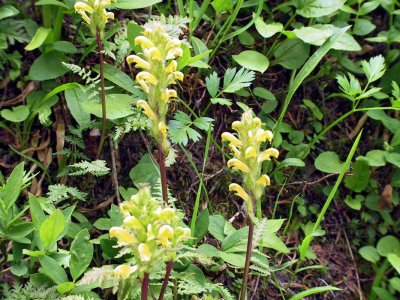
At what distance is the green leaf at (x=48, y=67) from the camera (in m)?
2.59

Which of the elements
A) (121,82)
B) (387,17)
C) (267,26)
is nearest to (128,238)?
(121,82)

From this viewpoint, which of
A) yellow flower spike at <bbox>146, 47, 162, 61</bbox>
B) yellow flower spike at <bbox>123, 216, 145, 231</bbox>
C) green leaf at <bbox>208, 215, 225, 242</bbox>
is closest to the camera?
yellow flower spike at <bbox>123, 216, 145, 231</bbox>

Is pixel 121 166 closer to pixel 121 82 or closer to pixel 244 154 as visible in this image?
pixel 121 82

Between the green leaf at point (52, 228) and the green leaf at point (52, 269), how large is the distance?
0.20ft

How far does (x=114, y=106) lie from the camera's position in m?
2.43

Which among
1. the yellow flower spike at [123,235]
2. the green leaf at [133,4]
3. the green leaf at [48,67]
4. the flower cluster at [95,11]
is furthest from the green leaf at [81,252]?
the green leaf at [133,4]

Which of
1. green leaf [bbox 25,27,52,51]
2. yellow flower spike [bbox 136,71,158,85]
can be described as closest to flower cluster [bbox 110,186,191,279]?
yellow flower spike [bbox 136,71,158,85]

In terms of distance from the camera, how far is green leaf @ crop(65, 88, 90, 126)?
2490 mm

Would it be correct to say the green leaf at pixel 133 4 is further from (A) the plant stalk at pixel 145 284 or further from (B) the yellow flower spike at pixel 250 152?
(A) the plant stalk at pixel 145 284

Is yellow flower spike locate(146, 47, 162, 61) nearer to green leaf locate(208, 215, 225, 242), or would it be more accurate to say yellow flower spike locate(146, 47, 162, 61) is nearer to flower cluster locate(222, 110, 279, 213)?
flower cluster locate(222, 110, 279, 213)

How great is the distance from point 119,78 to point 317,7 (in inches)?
48.0

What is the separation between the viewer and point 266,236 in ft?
7.68

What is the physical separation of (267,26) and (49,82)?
1214mm

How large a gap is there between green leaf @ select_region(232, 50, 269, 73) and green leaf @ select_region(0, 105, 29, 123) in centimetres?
110
